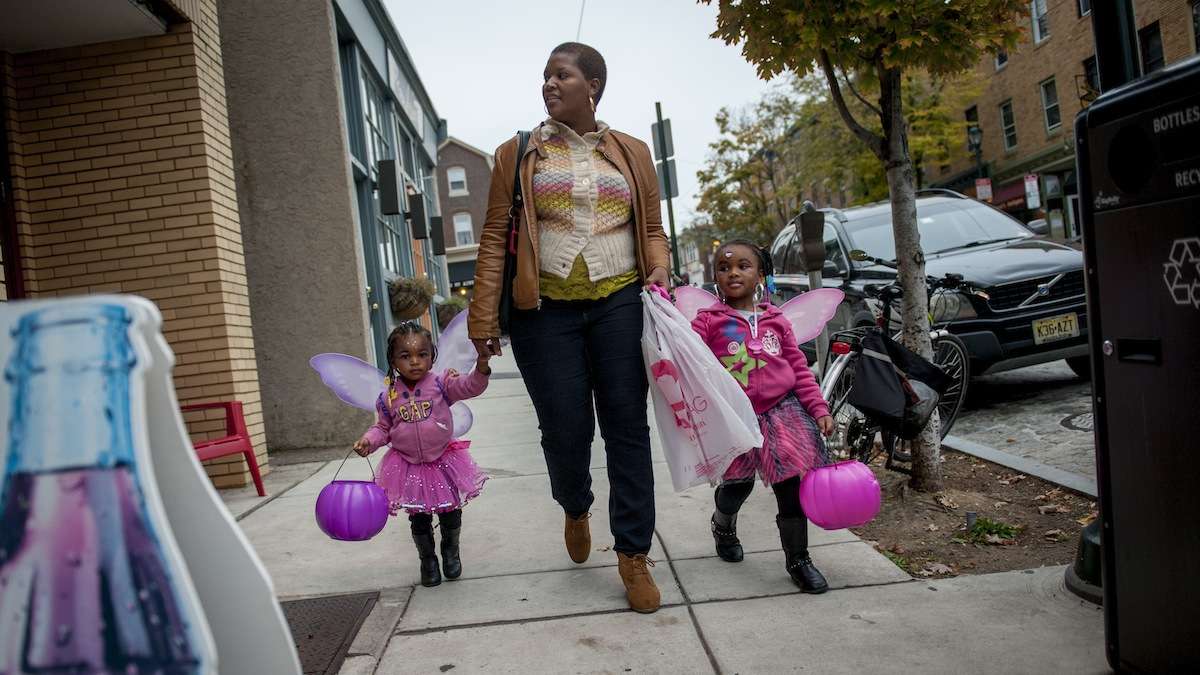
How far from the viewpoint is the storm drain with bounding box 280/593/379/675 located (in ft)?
9.02

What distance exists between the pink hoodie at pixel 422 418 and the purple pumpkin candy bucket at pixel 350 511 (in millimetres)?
400

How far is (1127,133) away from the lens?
189 centimetres

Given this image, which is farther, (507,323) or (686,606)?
(507,323)

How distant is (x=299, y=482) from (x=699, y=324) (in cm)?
377

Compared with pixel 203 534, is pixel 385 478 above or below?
below

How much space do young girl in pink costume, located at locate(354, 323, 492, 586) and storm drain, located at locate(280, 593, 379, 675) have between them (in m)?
0.34

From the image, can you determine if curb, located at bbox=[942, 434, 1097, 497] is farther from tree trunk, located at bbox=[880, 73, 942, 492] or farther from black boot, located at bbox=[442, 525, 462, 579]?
black boot, located at bbox=[442, 525, 462, 579]

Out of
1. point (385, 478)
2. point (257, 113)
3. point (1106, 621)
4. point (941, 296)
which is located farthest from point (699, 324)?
point (257, 113)

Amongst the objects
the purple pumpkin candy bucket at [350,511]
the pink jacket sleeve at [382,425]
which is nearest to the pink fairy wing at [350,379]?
the pink jacket sleeve at [382,425]

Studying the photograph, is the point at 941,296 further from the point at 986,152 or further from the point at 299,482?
the point at 986,152

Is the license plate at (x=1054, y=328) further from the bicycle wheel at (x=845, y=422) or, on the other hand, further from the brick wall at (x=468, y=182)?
the brick wall at (x=468, y=182)

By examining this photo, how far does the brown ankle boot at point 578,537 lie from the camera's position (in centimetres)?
361

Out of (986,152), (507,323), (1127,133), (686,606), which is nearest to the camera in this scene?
(1127,133)

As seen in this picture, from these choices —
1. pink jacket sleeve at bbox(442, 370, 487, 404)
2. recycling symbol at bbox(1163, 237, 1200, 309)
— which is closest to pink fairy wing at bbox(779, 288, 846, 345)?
pink jacket sleeve at bbox(442, 370, 487, 404)
